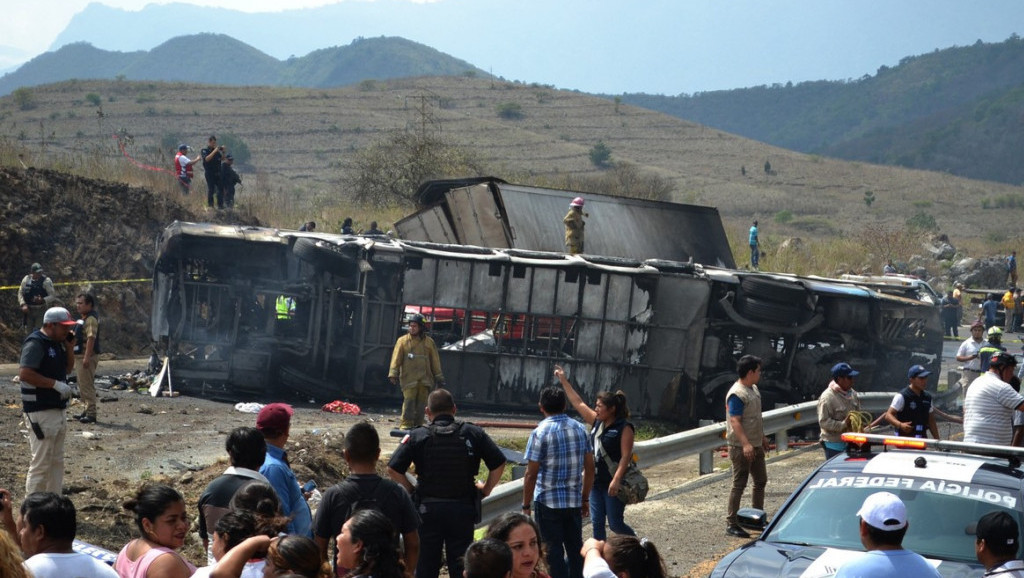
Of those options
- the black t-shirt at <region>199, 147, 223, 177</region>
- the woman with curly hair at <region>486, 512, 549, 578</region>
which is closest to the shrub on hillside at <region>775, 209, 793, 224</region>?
the black t-shirt at <region>199, 147, 223, 177</region>

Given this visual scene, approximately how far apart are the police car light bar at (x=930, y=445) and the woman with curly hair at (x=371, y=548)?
3.50 metres

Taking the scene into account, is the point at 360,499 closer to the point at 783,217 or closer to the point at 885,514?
the point at 885,514

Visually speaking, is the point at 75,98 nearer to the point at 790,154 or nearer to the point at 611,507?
the point at 790,154

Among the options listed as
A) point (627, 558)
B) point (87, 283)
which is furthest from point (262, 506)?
point (87, 283)

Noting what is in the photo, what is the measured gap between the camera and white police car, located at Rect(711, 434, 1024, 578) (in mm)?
6473

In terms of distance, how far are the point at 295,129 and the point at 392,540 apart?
306 feet

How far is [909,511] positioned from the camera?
22.3 feet

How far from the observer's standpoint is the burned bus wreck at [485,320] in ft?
55.5

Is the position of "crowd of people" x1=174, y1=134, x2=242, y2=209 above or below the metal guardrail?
above

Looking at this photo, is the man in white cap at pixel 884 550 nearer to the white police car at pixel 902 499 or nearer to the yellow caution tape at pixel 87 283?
the white police car at pixel 902 499

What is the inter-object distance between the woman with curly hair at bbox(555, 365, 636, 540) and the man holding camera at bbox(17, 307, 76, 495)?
13.5 ft

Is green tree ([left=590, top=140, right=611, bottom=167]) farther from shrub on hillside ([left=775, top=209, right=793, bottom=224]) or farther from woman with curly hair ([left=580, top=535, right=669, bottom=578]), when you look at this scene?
woman with curly hair ([left=580, top=535, right=669, bottom=578])

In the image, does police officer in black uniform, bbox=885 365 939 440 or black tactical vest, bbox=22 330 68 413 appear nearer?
black tactical vest, bbox=22 330 68 413

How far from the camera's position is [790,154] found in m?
112
